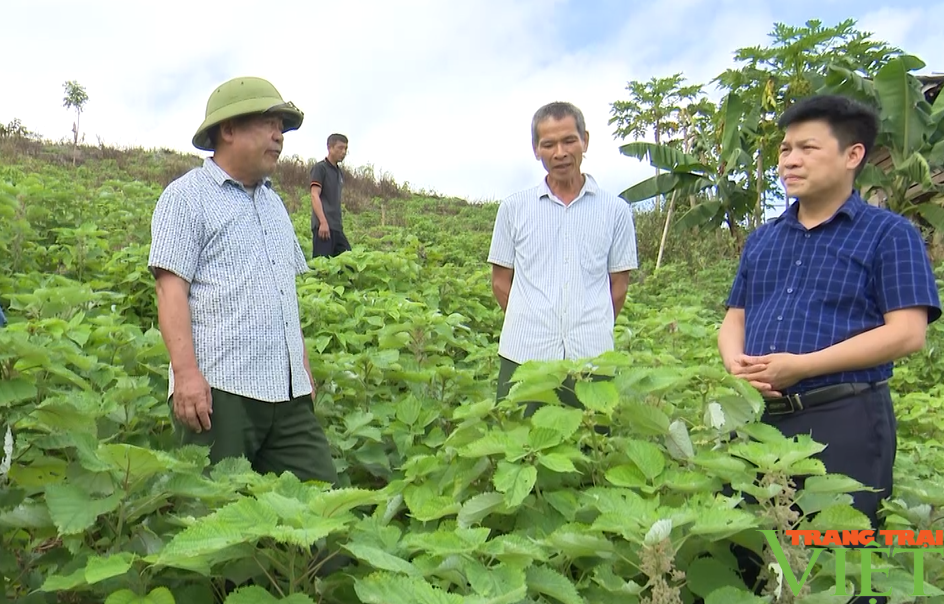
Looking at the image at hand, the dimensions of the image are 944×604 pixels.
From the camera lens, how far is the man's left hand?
1.91 metres

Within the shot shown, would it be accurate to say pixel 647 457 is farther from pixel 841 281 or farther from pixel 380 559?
pixel 841 281

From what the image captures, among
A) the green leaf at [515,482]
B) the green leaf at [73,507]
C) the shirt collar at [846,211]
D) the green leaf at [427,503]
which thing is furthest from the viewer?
the shirt collar at [846,211]

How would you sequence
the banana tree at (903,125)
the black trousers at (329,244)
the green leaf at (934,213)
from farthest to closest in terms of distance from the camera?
1. the green leaf at (934,213)
2. the banana tree at (903,125)
3. the black trousers at (329,244)

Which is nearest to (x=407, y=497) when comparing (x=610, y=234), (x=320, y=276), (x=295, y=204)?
(x=610, y=234)

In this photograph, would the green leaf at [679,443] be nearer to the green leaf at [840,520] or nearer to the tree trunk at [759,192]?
the green leaf at [840,520]

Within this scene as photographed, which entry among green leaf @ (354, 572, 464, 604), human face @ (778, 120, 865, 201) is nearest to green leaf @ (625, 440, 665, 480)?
green leaf @ (354, 572, 464, 604)

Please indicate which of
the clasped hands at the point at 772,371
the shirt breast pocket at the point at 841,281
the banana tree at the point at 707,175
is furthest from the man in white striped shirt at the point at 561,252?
the banana tree at the point at 707,175

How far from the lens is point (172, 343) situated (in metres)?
2.19

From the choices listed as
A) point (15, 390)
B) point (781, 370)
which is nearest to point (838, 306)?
point (781, 370)

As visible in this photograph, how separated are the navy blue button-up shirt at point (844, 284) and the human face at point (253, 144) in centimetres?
156

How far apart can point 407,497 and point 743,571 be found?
0.74 metres

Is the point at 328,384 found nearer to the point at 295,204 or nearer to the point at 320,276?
the point at 320,276

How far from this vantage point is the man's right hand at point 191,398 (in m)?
2.19

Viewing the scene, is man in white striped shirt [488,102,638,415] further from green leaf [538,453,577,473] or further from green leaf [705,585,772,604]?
green leaf [705,585,772,604]
